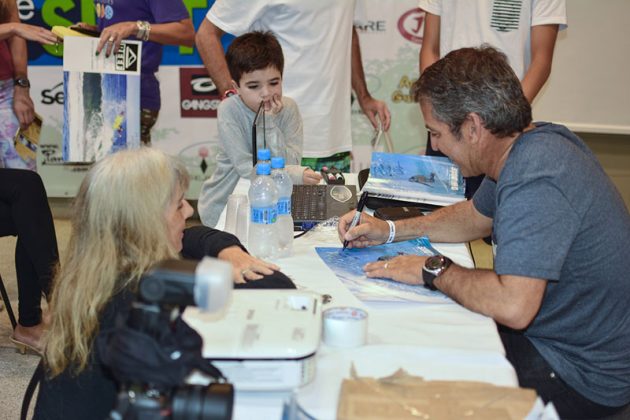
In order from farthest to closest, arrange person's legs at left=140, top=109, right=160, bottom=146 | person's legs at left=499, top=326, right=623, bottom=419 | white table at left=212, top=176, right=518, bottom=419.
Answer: person's legs at left=140, top=109, right=160, bottom=146 → person's legs at left=499, top=326, right=623, bottom=419 → white table at left=212, top=176, right=518, bottom=419

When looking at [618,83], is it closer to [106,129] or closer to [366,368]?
[106,129]

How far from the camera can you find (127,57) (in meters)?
3.01

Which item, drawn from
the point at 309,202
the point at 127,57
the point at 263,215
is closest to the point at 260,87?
the point at 309,202

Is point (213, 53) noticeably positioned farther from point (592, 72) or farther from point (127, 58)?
point (592, 72)

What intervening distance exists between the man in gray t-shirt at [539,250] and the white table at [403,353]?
9 cm

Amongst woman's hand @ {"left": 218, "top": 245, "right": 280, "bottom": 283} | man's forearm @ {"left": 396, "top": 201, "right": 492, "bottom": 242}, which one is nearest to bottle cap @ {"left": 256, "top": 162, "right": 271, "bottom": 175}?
woman's hand @ {"left": 218, "top": 245, "right": 280, "bottom": 283}

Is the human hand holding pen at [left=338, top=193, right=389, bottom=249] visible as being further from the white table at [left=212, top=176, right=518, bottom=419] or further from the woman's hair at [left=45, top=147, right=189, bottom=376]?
the woman's hair at [left=45, top=147, right=189, bottom=376]

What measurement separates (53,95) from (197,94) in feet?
3.04

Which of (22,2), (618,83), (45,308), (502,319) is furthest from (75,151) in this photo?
(618,83)

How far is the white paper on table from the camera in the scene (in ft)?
9.70

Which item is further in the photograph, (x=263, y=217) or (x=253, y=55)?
(x=253, y=55)

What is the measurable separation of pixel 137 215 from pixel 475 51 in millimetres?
930

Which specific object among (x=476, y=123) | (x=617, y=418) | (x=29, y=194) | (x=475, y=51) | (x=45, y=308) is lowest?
(x=45, y=308)

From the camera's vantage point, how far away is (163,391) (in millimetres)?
834
